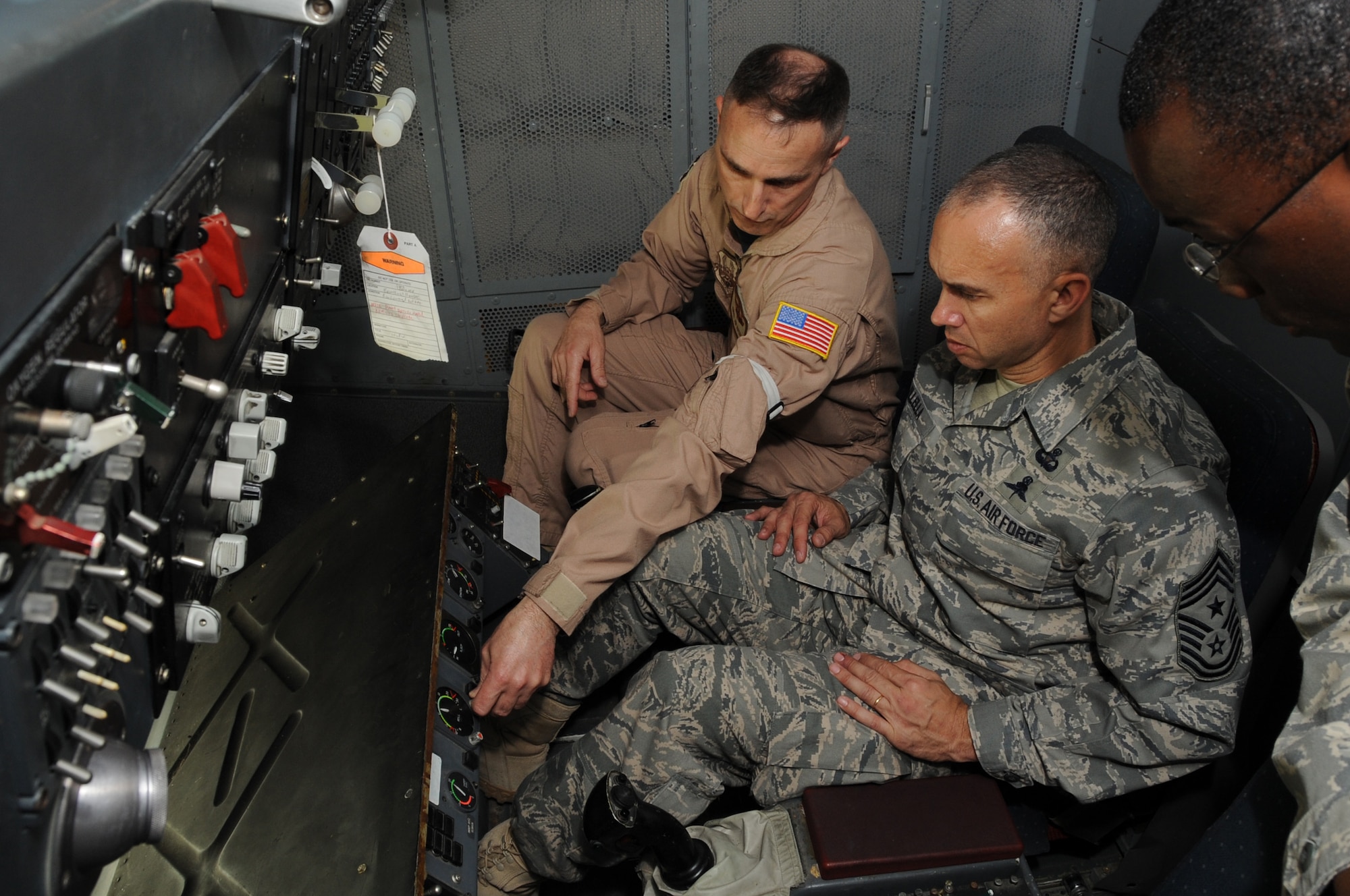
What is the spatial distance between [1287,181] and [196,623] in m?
1.05

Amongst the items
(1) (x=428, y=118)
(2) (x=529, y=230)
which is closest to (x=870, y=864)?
(2) (x=529, y=230)

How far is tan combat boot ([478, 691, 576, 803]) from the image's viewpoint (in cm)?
177

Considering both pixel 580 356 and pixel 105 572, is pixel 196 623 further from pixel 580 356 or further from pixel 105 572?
pixel 580 356

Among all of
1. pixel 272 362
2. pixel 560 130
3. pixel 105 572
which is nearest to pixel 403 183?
pixel 560 130

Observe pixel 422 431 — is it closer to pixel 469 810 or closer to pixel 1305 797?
pixel 469 810

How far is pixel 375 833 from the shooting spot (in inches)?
42.7

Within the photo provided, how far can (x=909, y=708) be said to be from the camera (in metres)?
1.42

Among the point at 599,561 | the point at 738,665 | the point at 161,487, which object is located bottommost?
the point at 738,665

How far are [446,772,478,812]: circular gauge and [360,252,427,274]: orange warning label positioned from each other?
0.73 metres

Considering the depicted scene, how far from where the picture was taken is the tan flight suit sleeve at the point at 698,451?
1481mm

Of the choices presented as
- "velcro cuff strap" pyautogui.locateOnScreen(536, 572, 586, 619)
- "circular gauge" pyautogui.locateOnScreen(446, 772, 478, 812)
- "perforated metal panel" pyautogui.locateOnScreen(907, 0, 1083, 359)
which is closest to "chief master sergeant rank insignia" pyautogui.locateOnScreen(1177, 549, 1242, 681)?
"velcro cuff strap" pyautogui.locateOnScreen(536, 572, 586, 619)

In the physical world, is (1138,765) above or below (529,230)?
below

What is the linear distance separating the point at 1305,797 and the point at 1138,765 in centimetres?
54

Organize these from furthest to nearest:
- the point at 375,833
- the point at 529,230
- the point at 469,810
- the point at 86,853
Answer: the point at 529,230 < the point at 469,810 < the point at 375,833 < the point at 86,853
